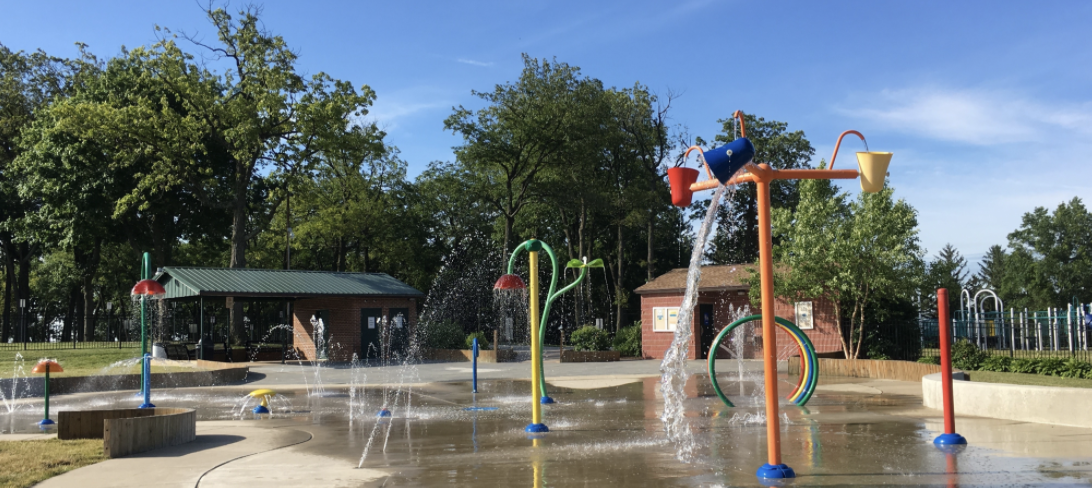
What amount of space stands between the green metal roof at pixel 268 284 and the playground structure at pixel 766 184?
82.1 ft

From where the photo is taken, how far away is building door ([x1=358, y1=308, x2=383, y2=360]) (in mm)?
32969

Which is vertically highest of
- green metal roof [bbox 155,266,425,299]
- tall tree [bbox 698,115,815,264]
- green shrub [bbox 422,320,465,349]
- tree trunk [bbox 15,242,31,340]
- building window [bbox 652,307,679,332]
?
tall tree [bbox 698,115,815,264]

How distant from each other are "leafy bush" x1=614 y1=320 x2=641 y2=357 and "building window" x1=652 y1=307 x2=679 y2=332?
1.00 meters

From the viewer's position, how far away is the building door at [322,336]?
3262cm

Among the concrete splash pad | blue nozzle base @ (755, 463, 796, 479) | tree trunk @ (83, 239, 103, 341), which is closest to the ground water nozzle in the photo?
the concrete splash pad

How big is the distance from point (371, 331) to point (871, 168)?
28.0m

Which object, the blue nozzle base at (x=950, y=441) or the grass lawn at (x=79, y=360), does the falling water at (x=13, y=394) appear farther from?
the blue nozzle base at (x=950, y=441)

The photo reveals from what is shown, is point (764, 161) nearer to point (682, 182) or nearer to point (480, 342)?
point (480, 342)

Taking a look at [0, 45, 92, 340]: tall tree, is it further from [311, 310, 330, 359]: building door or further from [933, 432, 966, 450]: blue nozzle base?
[933, 432, 966, 450]: blue nozzle base

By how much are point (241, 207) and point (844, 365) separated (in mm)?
28226

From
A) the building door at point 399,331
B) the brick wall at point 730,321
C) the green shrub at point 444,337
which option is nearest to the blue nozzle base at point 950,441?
the brick wall at point 730,321

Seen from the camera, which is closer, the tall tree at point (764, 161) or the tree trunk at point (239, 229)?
the tree trunk at point (239, 229)

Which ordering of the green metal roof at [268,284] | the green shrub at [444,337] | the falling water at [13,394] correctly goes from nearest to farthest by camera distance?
the falling water at [13,394] → the green metal roof at [268,284] → the green shrub at [444,337]

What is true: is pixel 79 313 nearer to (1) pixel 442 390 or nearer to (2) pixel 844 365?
(1) pixel 442 390
